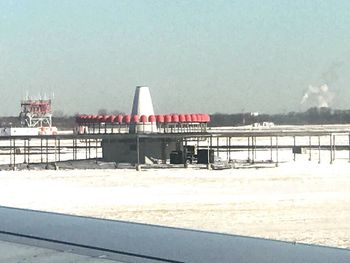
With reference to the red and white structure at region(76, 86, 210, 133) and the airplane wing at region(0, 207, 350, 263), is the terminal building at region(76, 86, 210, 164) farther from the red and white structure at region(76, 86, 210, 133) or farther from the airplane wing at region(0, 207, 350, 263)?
the airplane wing at region(0, 207, 350, 263)

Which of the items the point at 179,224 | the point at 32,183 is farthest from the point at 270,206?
the point at 32,183

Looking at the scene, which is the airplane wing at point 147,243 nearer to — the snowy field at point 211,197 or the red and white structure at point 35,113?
the snowy field at point 211,197

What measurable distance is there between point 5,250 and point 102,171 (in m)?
34.6

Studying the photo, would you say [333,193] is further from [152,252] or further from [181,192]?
[152,252]

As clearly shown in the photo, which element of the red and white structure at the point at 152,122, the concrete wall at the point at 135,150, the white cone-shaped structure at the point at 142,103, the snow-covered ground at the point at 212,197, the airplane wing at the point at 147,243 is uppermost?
the white cone-shaped structure at the point at 142,103

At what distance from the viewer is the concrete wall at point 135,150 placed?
4466 centimetres

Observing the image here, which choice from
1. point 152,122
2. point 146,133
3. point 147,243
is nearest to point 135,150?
point 146,133

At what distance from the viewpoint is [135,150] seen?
44.6 metres

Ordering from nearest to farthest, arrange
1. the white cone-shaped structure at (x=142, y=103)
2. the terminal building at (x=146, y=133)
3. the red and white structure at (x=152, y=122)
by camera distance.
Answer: the terminal building at (x=146, y=133)
the red and white structure at (x=152, y=122)
the white cone-shaped structure at (x=142, y=103)

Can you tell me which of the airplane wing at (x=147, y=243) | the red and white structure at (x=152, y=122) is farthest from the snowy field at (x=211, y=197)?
the red and white structure at (x=152, y=122)

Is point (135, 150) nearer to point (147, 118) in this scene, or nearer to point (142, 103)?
point (147, 118)

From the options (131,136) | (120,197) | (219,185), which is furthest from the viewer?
(131,136)

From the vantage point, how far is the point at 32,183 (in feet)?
103

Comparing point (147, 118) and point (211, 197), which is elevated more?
point (147, 118)
